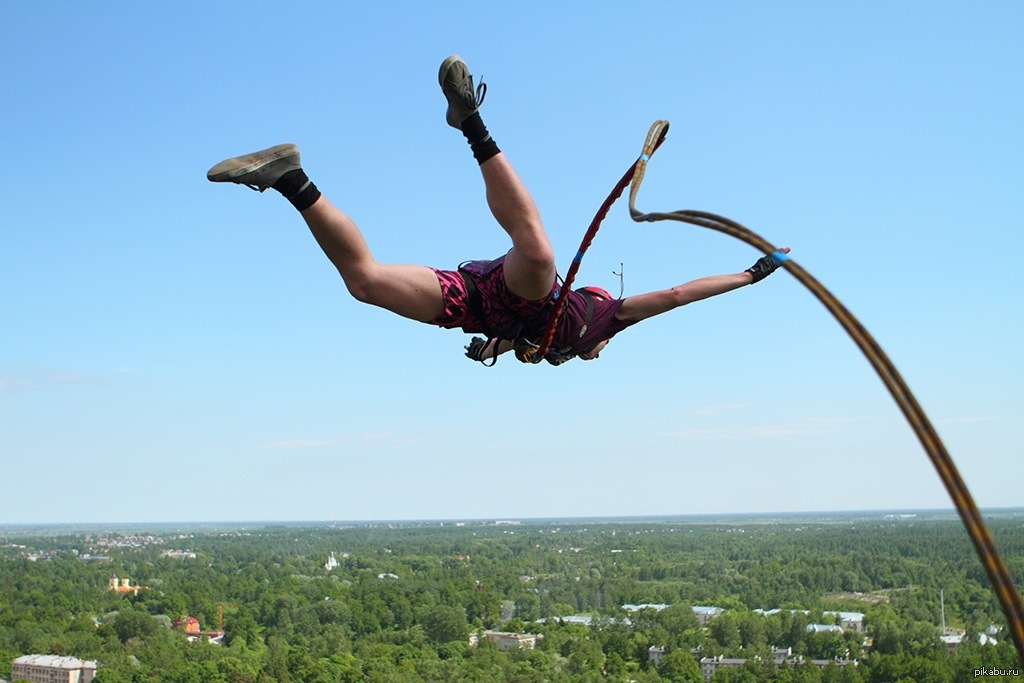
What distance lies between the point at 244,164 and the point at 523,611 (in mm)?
85440

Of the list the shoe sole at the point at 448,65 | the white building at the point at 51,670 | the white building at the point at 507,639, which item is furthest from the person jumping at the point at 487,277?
the white building at the point at 507,639

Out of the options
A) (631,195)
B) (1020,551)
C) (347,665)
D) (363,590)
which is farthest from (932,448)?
(1020,551)

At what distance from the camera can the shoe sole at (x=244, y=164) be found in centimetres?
403

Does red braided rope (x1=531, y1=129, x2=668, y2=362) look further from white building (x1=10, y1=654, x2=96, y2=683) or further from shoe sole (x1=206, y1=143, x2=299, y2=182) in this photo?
white building (x1=10, y1=654, x2=96, y2=683)

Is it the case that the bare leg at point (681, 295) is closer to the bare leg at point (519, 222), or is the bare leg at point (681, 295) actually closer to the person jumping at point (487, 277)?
the person jumping at point (487, 277)

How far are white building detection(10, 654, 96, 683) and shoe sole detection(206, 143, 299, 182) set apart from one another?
62599 millimetres

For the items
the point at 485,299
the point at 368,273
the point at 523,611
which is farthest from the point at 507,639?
the point at 368,273

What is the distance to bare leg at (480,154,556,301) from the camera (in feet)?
13.6

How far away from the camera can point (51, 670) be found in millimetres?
59250

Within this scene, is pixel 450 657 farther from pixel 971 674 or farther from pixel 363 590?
pixel 971 674

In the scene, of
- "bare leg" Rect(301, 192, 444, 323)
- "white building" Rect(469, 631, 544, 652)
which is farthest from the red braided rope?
"white building" Rect(469, 631, 544, 652)

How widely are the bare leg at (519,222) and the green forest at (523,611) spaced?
2234 inches

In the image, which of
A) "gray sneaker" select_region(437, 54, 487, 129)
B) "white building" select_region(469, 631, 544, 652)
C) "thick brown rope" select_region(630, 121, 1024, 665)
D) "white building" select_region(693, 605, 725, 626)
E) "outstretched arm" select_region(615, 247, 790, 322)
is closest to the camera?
"thick brown rope" select_region(630, 121, 1024, 665)

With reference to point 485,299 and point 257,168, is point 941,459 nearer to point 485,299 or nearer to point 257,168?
point 485,299
